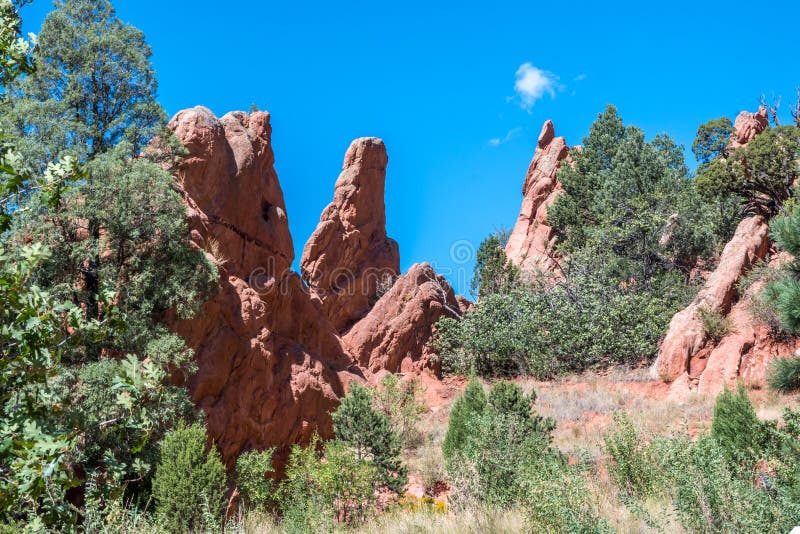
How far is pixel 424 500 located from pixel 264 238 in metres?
8.86

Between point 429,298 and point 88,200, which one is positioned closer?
point 88,200

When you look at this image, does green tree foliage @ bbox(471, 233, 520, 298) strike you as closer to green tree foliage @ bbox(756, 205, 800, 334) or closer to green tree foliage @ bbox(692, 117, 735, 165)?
green tree foliage @ bbox(692, 117, 735, 165)

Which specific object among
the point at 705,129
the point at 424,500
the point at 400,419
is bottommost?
the point at 424,500

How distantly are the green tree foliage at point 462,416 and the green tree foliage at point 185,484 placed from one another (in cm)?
528

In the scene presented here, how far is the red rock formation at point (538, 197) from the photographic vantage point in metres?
39.3

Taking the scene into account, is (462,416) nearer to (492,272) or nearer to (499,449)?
(499,449)

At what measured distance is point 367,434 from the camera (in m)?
11.6

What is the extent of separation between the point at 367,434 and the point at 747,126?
121 feet

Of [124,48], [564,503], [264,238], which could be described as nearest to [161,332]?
[264,238]

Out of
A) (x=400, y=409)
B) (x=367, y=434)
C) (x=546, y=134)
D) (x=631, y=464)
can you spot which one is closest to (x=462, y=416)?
(x=367, y=434)

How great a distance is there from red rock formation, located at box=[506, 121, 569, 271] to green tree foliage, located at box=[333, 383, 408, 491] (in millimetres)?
27009

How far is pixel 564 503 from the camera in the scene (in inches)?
196

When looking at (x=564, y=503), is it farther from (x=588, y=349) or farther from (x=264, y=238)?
(x=588, y=349)

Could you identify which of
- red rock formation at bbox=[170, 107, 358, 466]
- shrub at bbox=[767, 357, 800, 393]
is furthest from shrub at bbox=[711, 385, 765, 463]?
red rock formation at bbox=[170, 107, 358, 466]
